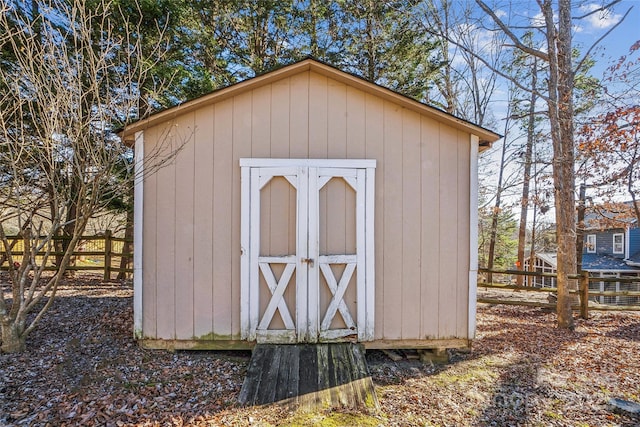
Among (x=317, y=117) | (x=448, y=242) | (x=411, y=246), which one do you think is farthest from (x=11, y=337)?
(x=448, y=242)

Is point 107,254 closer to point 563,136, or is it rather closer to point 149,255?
point 149,255

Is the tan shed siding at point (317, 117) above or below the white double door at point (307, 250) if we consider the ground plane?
above

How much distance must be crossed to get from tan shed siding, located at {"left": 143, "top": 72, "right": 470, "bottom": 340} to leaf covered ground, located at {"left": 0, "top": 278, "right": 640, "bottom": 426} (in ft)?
1.54

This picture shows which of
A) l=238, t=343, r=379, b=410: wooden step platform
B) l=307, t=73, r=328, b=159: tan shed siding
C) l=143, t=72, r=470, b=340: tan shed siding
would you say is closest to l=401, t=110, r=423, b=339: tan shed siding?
l=143, t=72, r=470, b=340: tan shed siding

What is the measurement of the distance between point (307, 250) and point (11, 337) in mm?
3398

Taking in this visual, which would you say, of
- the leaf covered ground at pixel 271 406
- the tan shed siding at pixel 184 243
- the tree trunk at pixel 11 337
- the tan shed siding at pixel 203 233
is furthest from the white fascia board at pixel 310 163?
the tree trunk at pixel 11 337

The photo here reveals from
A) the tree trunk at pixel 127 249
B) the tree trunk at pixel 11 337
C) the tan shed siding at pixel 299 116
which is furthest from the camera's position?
the tree trunk at pixel 127 249

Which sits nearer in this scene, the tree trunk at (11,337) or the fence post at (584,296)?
the tree trunk at (11,337)

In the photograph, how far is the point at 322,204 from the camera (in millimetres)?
3922

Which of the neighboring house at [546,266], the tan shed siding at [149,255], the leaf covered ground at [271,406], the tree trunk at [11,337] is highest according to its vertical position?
the tan shed siding at [149,255]

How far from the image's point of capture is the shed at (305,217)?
3859mm

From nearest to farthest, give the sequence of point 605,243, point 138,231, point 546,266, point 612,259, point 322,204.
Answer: point 138,231 → point 322,204 → point 612,259 → point 605,243 → point 546,266

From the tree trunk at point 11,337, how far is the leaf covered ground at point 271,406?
12 centimetres

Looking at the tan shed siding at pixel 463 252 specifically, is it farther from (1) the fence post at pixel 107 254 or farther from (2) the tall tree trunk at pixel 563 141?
(1) the fence post at pixel 107 254
